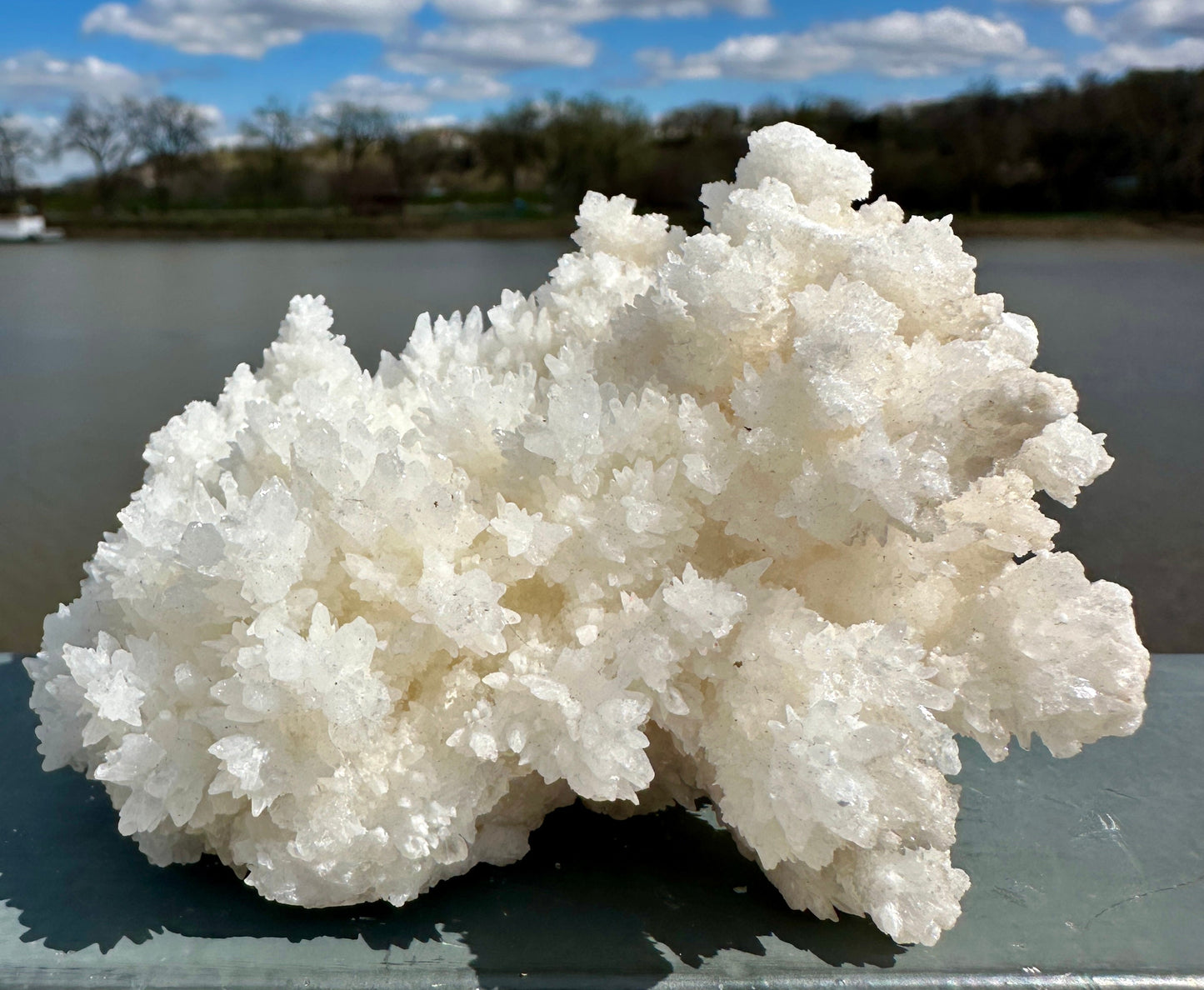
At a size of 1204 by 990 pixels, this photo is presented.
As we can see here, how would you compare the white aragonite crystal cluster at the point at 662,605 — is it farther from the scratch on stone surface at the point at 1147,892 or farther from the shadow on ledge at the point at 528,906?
the scratch on stone surface at the point at 1147,892

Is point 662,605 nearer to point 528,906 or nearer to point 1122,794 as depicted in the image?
point 528,906

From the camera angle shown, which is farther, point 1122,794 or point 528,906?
point 1122,794

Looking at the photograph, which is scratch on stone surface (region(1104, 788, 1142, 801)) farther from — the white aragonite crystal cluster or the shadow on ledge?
the shadow on ledge

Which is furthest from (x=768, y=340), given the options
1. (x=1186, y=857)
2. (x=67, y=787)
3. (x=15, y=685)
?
(x=15, y=685)

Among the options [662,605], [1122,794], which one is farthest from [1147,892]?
[662,605]

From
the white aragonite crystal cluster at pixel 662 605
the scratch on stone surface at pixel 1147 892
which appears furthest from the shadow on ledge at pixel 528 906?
the scratch on stone surface at pixel 1147 892

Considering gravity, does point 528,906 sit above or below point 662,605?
below
